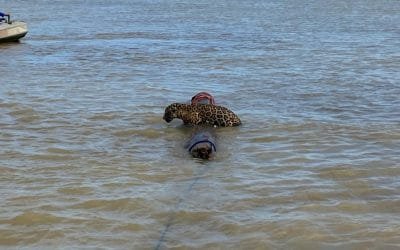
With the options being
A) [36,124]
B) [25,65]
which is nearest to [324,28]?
[25,65]

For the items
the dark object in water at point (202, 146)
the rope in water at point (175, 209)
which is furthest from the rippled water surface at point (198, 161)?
the dark object in water at point (202, 146)

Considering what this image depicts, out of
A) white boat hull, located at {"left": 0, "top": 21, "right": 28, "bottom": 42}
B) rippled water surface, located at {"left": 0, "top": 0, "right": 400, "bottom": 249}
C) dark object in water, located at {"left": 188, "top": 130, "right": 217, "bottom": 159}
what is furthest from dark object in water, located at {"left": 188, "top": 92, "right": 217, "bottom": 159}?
white boat hull, located at {"left": 0, "top": 21, "right": 28, "bottom": 42}

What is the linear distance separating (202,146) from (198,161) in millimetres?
254

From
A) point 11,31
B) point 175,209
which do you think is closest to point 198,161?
point 175,209

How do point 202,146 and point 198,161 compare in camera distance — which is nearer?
point 198,161

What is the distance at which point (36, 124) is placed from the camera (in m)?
9.55

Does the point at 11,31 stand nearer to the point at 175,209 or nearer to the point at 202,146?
the point at 202,146

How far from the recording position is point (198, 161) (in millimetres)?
7672

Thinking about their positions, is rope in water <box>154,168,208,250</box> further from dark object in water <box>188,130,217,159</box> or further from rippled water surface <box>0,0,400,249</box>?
dark object in water <box>188,130,217,159</box>

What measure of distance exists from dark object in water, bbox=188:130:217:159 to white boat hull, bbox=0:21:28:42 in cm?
1462

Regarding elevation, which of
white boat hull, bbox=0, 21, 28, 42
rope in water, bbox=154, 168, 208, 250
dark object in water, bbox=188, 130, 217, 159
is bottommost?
rope in water, bbox=154, 168, 208, 250

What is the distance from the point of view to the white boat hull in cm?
2102

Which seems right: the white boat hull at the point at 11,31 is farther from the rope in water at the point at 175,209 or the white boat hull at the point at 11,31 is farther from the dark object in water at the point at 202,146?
the rope in water at the point at 175,209

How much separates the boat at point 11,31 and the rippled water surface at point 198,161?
425 centimetres
